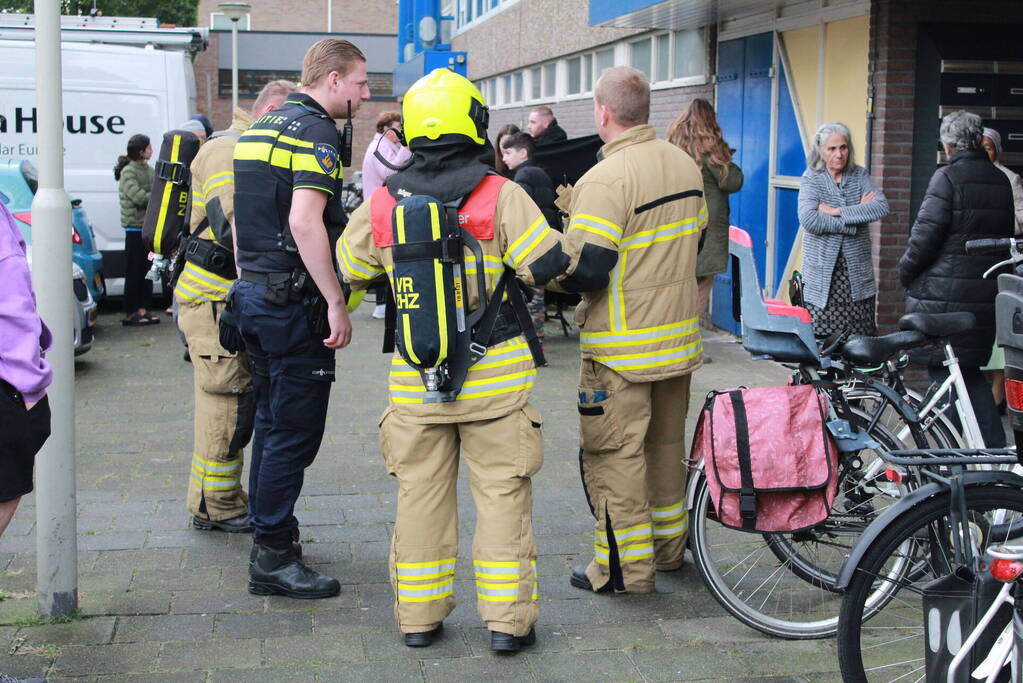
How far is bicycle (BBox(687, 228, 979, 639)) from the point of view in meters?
4.35

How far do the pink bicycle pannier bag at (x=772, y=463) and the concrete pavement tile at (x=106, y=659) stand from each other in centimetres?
197

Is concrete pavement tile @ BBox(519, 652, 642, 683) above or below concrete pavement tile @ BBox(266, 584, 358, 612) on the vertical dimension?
below

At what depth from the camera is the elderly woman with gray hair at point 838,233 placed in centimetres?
718

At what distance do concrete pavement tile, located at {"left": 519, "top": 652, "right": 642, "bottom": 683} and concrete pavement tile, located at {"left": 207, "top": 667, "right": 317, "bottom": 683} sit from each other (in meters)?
0.74

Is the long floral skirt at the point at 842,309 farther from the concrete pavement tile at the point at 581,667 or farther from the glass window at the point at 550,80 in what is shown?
the glass window at the point at 550,80

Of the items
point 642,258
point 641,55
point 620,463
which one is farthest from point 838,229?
point 641,55

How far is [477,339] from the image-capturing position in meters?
4.22

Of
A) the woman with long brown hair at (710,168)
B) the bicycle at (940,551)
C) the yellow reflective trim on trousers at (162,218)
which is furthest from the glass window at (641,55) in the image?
the bicycle at (940,551)

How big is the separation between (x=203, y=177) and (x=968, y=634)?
3718 mm

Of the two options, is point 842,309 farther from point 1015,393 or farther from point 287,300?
point 1015,393

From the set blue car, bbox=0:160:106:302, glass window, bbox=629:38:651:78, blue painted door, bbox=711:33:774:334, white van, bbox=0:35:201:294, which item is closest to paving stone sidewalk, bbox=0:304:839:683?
blue car, bbox=0:160:106:302

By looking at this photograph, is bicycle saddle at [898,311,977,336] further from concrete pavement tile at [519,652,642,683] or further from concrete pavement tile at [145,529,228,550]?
concrete pavement tile at [145,529,228,550]

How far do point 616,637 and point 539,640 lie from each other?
0.89ft

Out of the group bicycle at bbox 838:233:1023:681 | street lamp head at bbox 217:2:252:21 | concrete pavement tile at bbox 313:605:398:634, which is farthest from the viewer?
street lamp head at bbox 217:2:252:21
